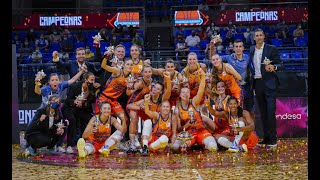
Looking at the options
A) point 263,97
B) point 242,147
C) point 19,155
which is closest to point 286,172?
point 242,147

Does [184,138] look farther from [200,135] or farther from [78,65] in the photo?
[78,65]

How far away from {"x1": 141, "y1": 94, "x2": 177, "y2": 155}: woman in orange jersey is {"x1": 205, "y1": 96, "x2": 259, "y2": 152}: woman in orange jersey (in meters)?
0.83

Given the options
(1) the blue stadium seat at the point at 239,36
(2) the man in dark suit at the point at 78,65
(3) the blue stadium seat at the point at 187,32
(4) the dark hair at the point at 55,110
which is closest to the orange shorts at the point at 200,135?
(2) the man in dark suit at the point at 78,65

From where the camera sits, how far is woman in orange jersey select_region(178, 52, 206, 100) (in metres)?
8.76

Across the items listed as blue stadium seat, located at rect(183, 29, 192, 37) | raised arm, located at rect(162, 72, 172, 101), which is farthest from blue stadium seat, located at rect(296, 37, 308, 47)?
raised arm, located at rect(162, 72, 172, 101)

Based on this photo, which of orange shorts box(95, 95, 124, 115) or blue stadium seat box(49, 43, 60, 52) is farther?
Answer: blue stadium seat box(49, 43, 60, 52)

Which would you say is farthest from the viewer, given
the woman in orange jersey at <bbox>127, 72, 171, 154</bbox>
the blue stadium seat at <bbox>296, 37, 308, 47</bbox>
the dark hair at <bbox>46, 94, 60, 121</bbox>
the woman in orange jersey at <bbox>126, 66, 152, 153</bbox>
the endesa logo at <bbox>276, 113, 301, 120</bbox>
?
the blue stadium seat at <bbox>296, 37, 308, 47</bbox>

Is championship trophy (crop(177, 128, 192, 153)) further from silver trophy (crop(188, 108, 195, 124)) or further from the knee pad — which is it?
the knee pad

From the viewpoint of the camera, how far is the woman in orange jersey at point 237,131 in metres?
8.59

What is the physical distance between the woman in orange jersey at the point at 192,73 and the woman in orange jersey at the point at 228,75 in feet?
0.75

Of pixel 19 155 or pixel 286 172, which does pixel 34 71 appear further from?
pixel 286 172

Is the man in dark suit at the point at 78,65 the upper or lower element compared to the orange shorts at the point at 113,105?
upper

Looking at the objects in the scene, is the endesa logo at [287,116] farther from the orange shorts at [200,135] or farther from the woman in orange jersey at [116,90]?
the woman in orange jersey at [116,90]

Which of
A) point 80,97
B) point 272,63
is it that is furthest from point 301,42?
point 80,97
